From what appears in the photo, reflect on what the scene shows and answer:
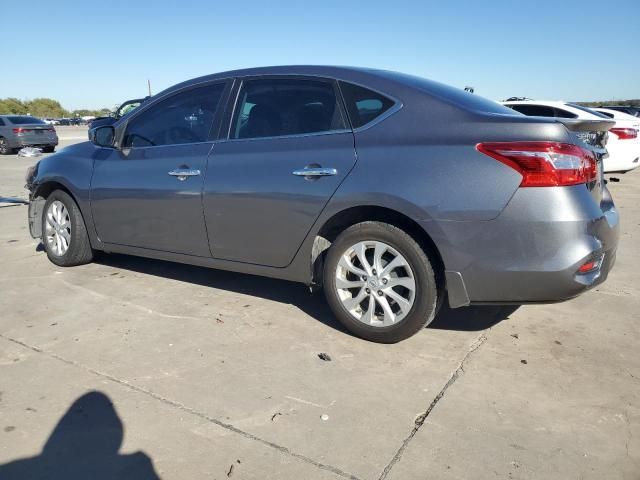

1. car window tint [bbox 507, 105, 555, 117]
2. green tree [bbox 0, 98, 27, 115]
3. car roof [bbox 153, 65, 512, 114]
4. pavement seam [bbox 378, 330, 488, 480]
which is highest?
green tree [bbox 0, 98, 27, 115]

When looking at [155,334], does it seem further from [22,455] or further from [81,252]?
[81,252]

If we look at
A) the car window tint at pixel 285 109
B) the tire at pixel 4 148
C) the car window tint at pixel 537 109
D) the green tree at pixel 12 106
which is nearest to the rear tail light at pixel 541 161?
the car window tint at pixel 285 109

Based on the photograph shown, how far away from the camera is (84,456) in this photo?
7.50 feet

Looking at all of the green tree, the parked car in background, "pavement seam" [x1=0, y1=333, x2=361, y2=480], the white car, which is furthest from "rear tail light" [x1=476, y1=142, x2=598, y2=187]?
the green tree

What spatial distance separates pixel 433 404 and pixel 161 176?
8.78ft

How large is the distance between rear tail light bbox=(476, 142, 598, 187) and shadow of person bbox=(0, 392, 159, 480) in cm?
227

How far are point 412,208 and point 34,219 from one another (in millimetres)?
4001

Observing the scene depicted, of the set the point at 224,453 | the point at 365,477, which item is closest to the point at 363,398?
the point at 365,477

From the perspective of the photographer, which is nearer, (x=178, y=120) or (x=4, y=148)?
(x=178, y=120)

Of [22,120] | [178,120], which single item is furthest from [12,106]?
[178,120]

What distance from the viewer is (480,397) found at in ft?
9.02

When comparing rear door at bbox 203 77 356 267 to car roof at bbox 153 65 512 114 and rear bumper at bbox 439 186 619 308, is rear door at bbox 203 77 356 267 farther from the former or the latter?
rear bumper at bbox 439 186 619 308

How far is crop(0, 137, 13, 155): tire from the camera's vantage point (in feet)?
65.5

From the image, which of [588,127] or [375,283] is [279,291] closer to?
[375,283]
